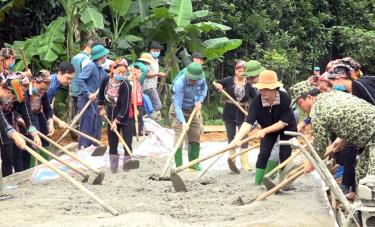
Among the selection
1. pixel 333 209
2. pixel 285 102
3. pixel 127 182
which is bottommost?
pixel 127 182

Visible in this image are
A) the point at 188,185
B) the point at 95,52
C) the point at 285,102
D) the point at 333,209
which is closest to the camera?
the point at 333,209

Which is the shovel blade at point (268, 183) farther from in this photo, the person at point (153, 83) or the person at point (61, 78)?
the person at point (153, 83)

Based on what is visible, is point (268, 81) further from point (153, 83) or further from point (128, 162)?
point (153, 83)

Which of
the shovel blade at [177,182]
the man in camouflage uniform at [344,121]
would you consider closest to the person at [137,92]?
the shovel blade at [177,182]

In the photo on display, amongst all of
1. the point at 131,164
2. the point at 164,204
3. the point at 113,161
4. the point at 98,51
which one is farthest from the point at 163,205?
the point at 98,51

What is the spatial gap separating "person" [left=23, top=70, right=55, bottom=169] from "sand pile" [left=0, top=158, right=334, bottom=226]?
94 cm

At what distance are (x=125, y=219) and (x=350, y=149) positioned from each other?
265 cm

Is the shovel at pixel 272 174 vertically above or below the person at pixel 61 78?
below

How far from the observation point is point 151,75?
13.0 metres

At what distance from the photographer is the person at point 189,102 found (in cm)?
945

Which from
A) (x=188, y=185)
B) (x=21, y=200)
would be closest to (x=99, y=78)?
(x=188, y=185)

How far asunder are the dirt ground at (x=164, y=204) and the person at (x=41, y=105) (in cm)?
98

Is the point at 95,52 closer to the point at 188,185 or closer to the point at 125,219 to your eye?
the point at 188,185

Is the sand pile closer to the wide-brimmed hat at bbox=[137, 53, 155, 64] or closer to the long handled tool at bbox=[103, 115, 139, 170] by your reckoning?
the long handled tool at bbox=[103, 115, 139, 170]
